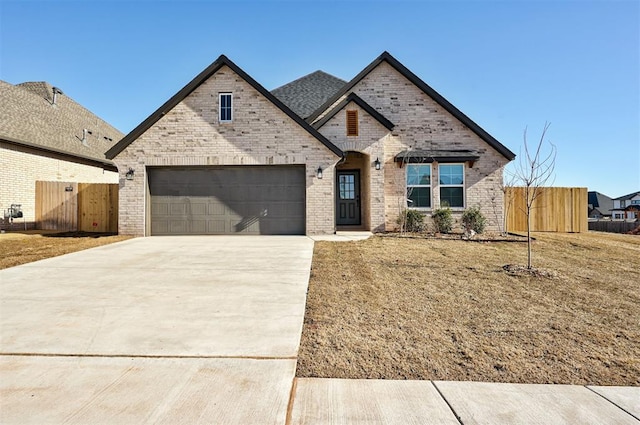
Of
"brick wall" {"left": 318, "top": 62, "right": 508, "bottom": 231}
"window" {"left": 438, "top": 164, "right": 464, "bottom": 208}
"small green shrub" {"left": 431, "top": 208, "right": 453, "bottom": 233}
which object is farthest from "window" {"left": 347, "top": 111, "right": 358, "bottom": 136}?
"small green shrub" {"left": 431, "top": 208, "right": 453, "bottom": 233}

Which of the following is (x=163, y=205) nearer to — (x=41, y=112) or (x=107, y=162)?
(x=107, y=162)

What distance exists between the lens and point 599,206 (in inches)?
2172

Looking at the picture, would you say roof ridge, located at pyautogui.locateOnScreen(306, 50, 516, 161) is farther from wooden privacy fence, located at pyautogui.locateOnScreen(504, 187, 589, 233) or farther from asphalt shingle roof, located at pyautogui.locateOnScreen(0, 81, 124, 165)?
asphalt shingle roof, located at pyautogui.locateOnScreen(0, 81, 124, 165)

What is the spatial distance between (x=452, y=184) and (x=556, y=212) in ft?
16.3

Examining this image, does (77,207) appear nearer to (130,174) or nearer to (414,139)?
(130,174)

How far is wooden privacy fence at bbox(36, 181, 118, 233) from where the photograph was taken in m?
13.5

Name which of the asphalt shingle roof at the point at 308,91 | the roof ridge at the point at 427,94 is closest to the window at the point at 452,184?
the roof ridge at the point at 427,94

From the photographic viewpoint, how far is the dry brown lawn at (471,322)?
281 cm

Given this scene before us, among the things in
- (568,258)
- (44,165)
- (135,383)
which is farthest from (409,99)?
(44,165)

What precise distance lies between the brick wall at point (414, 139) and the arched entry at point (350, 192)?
5.61 feet

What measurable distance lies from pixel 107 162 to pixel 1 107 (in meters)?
5.06

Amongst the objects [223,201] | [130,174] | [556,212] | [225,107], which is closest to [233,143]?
[225,107]

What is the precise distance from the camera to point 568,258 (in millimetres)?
7953

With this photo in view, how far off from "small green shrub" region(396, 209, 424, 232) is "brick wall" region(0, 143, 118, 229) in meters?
15.8
